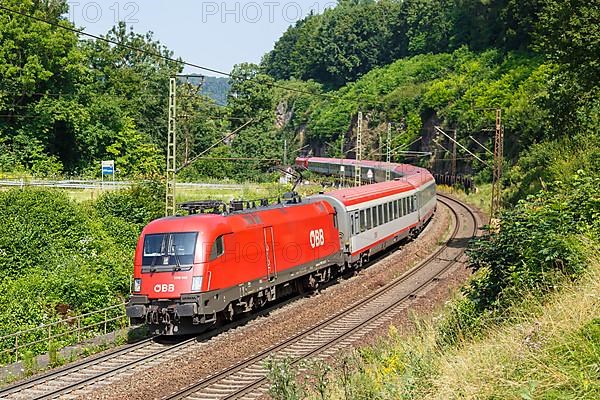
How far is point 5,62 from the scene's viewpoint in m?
49.3

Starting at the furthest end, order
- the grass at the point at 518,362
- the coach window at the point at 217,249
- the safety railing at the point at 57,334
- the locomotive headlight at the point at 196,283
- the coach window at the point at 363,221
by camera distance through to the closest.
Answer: the coach window at the point at 363,221
the safety railing at the point at 57,334
the coach window at the point at 217,249
the locomotive headlight at the point at 196,283
the grass at the point at 518,362

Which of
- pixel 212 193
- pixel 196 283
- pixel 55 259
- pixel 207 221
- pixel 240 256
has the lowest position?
pixel 55 259

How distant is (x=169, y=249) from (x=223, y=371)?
375 cm

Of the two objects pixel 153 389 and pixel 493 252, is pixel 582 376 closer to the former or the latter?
Answer: pixel 493 252

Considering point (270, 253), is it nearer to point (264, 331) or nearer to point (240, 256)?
point (240, 256)

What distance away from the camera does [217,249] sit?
18.0 metres

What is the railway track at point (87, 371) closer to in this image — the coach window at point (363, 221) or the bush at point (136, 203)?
the coach window at point (363, 221)

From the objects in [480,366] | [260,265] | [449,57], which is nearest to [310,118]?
[449,57]

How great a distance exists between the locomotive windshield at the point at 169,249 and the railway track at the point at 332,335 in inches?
115

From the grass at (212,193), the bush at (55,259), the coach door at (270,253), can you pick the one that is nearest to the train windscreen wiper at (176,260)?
the coach door at (270,253)

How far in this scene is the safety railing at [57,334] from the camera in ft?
59.3

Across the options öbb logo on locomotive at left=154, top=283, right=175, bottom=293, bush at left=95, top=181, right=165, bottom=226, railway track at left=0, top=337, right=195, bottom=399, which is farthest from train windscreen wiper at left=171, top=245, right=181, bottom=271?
bush at left=95, top=181, right=165, bottom=226

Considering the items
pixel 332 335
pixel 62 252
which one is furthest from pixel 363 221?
pixel 62 252

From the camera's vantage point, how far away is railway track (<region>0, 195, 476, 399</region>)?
14109mm
